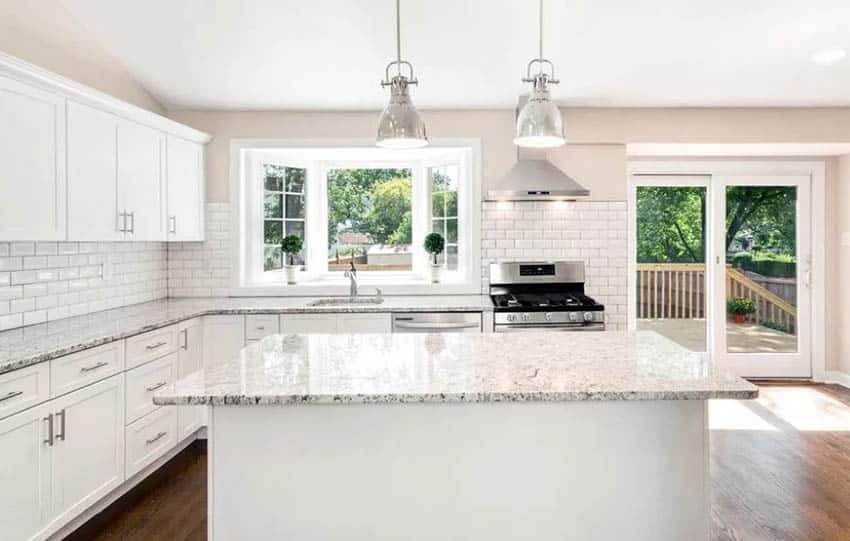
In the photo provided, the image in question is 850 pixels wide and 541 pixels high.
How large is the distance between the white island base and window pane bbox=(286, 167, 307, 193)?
3385 mm

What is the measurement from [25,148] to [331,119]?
7.60ft

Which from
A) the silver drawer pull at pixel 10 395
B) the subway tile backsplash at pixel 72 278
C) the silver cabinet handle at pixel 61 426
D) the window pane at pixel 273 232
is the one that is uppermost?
the window pane at pixel 273 232

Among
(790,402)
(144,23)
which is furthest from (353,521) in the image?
(790,402)

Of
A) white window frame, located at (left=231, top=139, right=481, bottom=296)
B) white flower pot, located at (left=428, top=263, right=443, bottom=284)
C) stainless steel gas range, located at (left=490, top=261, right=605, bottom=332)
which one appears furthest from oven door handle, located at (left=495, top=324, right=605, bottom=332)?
white flower pot, located at (left=428, top=263, right=443, bottom=284)

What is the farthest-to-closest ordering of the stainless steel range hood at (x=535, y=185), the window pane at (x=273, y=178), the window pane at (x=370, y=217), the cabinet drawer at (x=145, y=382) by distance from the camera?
1. the window pane at (x=370, y=217)
2. the window pane at (x=273, y=178)
3. the stainless steel range hood at (x=535, y=185)
4. the cabinet drawer at (x=145, y=382)

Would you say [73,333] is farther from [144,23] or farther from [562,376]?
[562,376]

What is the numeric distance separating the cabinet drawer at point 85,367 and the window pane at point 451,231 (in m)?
2.71

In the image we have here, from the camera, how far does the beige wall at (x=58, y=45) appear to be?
9.46ft

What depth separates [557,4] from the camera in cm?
329

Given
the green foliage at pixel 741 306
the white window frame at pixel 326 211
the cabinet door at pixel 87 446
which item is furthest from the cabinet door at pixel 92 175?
the green foliage at pixel 741 306

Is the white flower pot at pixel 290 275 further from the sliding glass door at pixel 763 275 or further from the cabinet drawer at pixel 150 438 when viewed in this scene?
the sliding glass door at pixel 763 275

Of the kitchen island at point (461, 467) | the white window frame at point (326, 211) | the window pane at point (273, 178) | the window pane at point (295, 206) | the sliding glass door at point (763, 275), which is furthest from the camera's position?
the sliding glass door at point (763, 275)

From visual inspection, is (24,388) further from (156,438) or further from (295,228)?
(295,228)

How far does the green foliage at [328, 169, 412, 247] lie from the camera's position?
5023 mm
